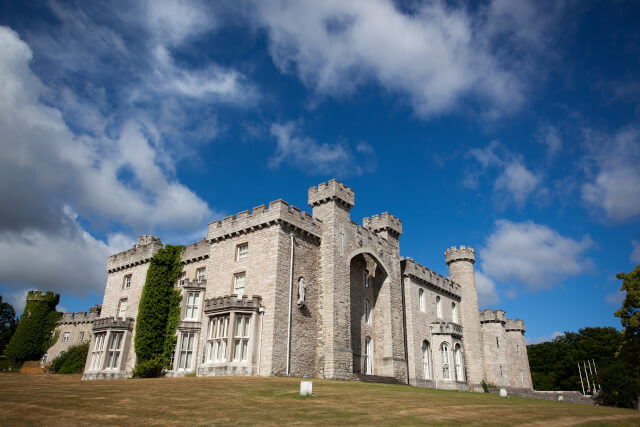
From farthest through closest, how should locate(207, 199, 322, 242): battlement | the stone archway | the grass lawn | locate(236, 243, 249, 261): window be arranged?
the stone archway < locate(236, 243, 249, 261): window < locate(207, 199, 322, 242): battlement < the grass lawn

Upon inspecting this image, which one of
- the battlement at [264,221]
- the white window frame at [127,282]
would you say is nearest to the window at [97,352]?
the white window frame at [127,282]

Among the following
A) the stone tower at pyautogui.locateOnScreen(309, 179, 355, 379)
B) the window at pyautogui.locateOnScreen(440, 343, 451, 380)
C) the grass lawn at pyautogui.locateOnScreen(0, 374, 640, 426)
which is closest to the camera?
the grass lawn at pyautogui.locateOnScreen(0, 374, 640, 426)

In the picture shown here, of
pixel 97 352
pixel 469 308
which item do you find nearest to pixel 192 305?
pixel 97 352

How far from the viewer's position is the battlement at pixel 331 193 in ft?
95.9

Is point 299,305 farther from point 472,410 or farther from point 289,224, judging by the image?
point 472,410

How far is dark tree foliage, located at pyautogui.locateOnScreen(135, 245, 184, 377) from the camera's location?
28438 mm

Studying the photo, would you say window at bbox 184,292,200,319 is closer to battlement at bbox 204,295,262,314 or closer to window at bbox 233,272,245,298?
window at bbox 233,272,245,298

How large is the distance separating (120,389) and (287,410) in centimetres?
726

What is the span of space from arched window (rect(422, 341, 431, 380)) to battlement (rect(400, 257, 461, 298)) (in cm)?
548

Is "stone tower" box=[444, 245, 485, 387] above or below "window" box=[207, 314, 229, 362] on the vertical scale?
above

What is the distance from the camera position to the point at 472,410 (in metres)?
14.2

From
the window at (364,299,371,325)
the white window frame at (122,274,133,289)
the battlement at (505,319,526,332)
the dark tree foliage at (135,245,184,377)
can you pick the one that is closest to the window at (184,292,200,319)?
the dark tree foliage at (135,245,184,377)

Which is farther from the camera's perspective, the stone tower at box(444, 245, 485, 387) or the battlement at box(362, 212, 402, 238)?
the stone tower at box(444, 245, 485, 387)

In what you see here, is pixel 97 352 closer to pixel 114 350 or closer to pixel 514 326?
pixel 114 350
